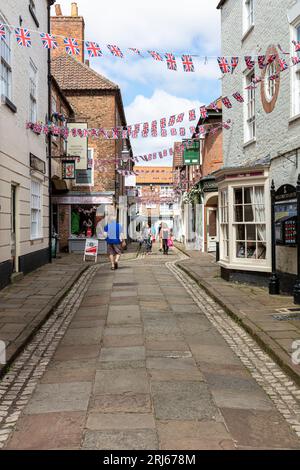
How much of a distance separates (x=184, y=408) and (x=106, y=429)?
756 millimetres

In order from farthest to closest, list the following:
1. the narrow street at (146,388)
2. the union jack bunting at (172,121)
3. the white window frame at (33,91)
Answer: the white window frame at (33,91), the union jack bunting at (172,121), the narrow street at (146,388)

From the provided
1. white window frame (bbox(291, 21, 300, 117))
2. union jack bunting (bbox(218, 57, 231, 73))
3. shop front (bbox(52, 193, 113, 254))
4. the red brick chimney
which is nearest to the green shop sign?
shop front (bbox(52, 193, 113, 254))

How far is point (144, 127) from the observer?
12.6 m

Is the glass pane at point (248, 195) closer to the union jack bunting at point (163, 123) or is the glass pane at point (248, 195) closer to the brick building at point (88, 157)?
the union jack bunting at point (163, 123)

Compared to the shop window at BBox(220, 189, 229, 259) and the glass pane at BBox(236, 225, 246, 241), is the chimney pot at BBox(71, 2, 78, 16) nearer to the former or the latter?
the shop window at BBox(220, 189, 229, 259)

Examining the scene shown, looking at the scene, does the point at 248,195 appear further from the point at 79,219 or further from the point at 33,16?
the point at 79,219

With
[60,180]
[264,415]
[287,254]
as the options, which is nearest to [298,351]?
[264,415]

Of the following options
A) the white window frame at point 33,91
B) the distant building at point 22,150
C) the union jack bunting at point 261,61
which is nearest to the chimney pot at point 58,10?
the distant building at point 22,150

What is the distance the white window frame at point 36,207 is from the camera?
13953 mm

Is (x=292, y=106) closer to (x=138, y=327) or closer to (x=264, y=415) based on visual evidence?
(x=138, y=327)

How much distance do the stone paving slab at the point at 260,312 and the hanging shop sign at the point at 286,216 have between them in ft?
3.80

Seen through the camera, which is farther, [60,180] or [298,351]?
[60,180]

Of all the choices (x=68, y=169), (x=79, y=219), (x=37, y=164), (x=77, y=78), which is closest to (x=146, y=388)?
(x=37, y=164)

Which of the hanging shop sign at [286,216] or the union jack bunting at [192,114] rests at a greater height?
the union jack bunting at [192,114]
